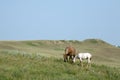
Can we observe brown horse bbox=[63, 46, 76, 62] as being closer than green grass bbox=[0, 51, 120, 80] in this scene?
No

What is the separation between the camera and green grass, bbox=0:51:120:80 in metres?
17.4

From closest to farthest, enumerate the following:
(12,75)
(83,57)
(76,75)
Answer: (12,75), (76,75), (83,57)

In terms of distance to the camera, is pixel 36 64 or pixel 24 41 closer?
pixel 36 64

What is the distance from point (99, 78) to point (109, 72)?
1946mm

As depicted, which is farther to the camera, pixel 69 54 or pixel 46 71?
pixel 69 54

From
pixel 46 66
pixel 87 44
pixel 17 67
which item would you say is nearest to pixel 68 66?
pixel 46 66

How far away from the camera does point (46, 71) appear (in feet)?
61.6

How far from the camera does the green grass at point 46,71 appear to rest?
17.4m

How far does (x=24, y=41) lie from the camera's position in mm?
52188

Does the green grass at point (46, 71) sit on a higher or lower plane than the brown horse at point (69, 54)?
lower

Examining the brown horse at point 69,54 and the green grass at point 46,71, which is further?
the brown horse at point 69,54

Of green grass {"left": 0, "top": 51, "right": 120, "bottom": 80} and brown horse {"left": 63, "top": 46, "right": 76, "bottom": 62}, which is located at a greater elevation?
brown horse {"left": 63, "top": 46, "right": 76, "bottom": 62}

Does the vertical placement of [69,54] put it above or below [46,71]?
above

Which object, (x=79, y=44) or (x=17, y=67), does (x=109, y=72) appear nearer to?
(x=17, y=67)
